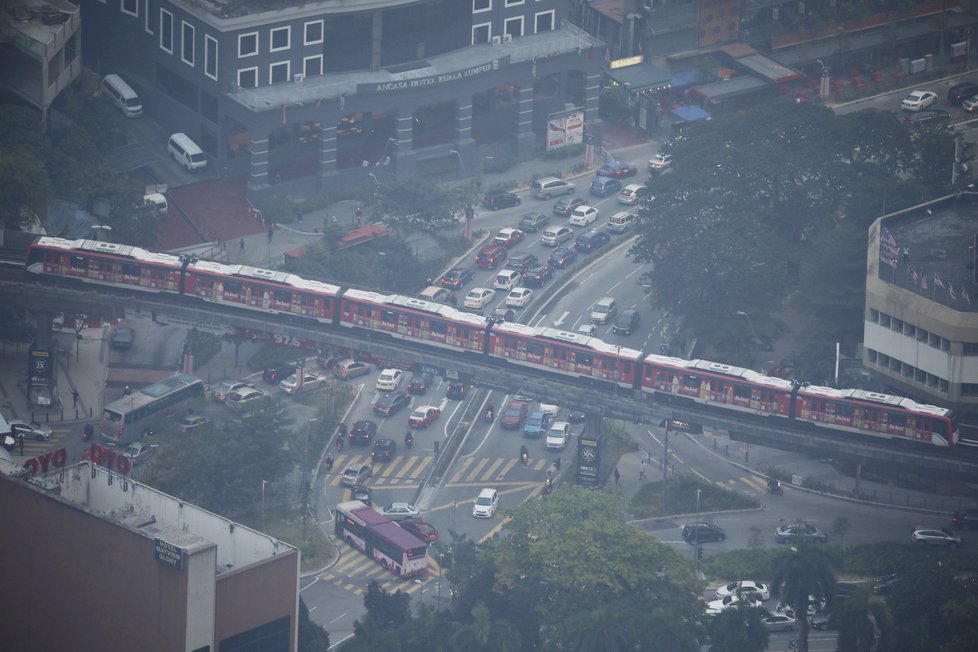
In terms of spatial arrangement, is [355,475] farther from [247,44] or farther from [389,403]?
[247,44]

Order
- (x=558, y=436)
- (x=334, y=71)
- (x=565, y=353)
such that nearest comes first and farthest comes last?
(x=565, y=353)
(x=558, y=436)
(x=334, y=71)

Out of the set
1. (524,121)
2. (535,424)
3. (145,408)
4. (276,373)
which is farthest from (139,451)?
(524,121)

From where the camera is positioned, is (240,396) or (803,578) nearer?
(803,578)

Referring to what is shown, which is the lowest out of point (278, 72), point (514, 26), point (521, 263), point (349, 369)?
point (349, 369)

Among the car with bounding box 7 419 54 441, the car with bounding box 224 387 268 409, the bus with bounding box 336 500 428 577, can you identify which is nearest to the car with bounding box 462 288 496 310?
the car with bounding box 224 387 268 409

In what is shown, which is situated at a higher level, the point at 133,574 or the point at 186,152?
the point at 186,152

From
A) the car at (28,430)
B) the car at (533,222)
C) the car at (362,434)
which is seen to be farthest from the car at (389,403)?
the car at (533,222)

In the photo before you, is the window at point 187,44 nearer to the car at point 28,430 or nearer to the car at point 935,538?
the car at point 28,430

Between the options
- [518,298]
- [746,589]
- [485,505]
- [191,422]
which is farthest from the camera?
[518,298]
